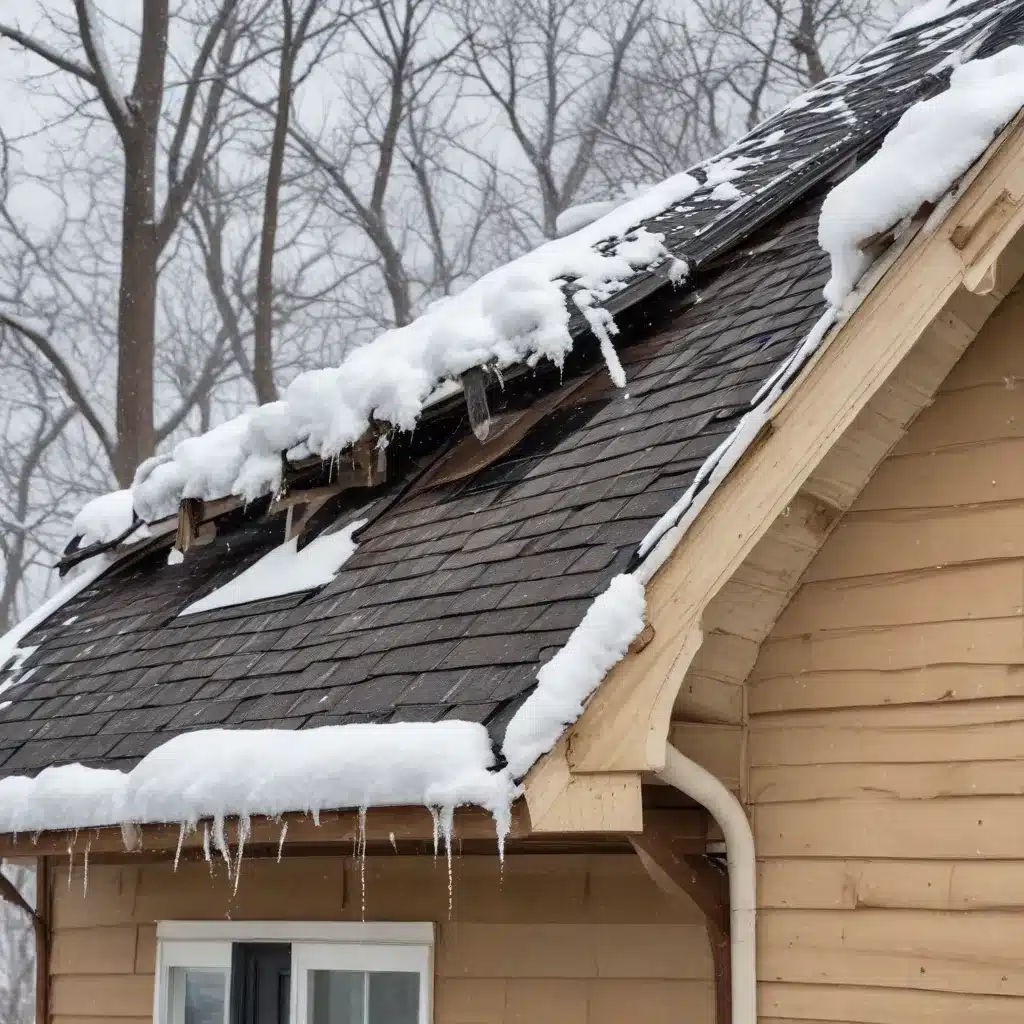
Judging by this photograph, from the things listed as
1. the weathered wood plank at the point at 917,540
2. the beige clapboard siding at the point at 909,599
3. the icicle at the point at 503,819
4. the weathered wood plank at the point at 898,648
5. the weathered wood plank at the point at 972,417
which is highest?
the weathered wood plank at the point at 972,417

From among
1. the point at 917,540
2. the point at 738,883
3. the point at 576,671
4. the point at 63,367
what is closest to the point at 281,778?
the point at 576,671

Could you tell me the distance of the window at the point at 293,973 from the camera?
199 inches

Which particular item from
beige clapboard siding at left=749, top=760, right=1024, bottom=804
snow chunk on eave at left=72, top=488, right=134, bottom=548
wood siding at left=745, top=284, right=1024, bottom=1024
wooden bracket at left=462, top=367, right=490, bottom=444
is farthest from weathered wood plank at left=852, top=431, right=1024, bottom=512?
snow chunk on eave at left=72, top=488, right=134, bottom=548

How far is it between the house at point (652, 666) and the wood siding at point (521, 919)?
0.04ft

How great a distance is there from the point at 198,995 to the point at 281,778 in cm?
259

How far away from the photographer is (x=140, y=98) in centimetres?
1622

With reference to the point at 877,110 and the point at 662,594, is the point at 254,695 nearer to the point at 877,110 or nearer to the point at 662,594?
the point at 662,594

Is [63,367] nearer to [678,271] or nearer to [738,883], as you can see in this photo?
[678,271]

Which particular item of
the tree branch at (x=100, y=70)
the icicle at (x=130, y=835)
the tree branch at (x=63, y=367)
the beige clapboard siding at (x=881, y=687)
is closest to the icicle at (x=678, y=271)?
the beige clapboard siding at (x=881, y=687)

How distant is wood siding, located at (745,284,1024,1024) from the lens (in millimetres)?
3799

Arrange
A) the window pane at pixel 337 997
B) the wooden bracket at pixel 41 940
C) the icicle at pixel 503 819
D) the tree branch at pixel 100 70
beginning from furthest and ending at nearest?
the tree branch at pixel 100 70 < the wooden bracket at pixel 41 940 < the window pane at pixel 337 997 < the icicle at pixel 503 819

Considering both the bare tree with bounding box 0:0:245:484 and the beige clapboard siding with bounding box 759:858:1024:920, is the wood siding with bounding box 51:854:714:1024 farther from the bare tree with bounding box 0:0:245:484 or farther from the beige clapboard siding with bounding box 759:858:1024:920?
the bare tree with bounding box 0:0:245:484

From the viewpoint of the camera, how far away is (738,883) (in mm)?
4117

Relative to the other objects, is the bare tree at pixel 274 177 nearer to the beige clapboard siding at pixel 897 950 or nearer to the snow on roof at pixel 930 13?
the snow on roof at pixel 930 13
